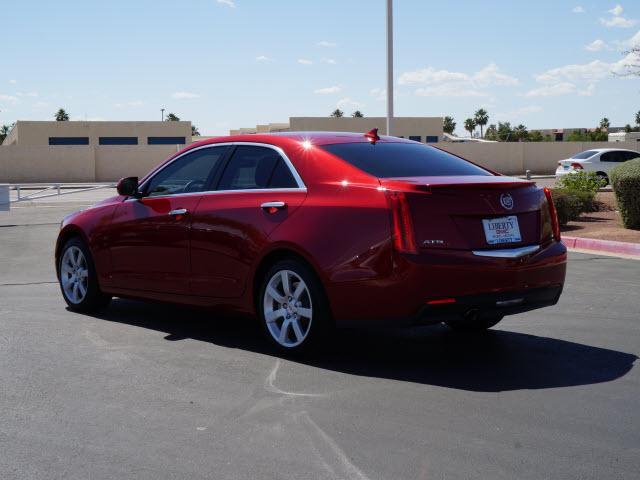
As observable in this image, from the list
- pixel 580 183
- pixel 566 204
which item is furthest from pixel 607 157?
pixel 566 204

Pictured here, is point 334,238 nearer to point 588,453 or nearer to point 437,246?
point 437,246

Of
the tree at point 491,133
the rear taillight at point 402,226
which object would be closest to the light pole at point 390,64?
the rear taillight at point 402,226

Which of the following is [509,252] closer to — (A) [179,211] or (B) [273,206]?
(B) [273,206]

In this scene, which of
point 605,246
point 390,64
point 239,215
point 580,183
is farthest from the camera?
point 390,64

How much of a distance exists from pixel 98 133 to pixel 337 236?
7243 centimetres

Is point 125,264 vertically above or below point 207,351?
above

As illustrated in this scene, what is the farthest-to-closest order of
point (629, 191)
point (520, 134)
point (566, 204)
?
1. point (520, 134)
2. point (566, 204)
3. point (629, 191)

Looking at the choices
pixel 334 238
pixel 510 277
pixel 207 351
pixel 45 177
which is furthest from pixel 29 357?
pixel 45 177

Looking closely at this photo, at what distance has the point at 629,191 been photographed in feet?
52.2

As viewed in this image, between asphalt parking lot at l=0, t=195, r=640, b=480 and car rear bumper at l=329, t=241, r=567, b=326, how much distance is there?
0.43 meters

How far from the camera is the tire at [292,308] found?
6.26m

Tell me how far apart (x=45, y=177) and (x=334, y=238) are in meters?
51.9

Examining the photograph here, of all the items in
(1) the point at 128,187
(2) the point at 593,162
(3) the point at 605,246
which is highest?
(2) the point at 593,162

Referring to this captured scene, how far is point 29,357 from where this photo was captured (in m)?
6.66
